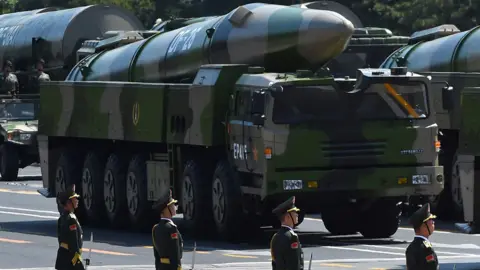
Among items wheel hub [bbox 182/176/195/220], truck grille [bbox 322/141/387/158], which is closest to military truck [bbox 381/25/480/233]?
truck grille [bbox 322/141/387/158]

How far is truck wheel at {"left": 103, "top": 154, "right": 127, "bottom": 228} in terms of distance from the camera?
28.1 m

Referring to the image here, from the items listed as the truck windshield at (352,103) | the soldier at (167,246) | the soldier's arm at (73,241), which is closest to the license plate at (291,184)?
the truck windshield at (352,103)

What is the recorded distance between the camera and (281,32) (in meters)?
25.8

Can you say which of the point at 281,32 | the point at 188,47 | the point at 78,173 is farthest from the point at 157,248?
the point at 78,173

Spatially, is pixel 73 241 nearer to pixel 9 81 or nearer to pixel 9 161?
pixel 9 161

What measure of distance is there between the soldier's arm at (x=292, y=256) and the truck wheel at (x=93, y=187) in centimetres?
1475

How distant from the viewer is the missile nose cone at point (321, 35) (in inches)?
1005

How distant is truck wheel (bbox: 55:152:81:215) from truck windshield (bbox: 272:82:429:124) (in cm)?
720

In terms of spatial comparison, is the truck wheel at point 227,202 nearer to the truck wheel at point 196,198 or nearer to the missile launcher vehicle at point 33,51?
the truck wheel at point 196,198

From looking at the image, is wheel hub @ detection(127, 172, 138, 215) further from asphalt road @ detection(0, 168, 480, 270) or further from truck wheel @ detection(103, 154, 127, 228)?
asphalt road @ detection(0, 168, 480, 270)

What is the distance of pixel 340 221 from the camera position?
86.5 ft

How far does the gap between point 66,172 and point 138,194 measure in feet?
9.63

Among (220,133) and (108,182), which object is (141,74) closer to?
(108,182)

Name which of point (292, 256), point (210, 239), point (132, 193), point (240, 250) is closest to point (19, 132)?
point (132, 193)
